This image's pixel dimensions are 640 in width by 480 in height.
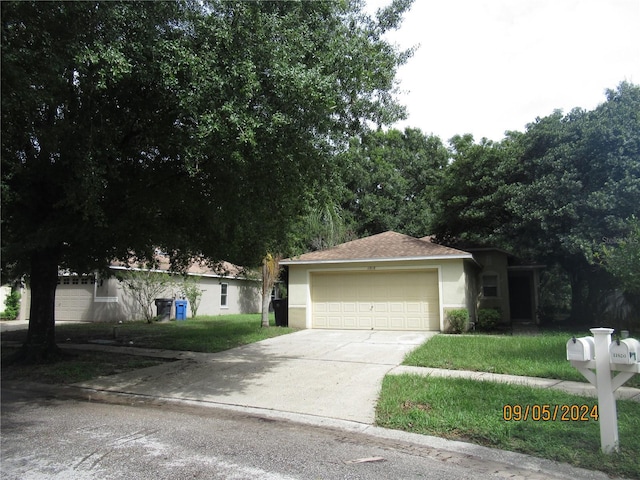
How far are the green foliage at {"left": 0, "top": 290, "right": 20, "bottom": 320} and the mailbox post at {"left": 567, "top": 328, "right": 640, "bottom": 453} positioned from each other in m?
26.0

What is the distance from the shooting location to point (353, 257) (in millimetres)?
17312

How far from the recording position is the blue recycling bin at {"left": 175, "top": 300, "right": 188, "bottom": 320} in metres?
→ 23.5

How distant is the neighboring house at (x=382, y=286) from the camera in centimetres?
1619

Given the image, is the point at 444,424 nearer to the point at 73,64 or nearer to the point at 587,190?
the point at 73,64

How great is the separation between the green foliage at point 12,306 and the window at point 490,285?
75.4 ft

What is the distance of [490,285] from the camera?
20516 mm

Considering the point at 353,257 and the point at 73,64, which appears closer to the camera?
the point at 73,64

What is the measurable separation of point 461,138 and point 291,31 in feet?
106

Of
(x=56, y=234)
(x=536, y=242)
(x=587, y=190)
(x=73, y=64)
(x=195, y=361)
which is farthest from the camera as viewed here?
(x=536, y=242)

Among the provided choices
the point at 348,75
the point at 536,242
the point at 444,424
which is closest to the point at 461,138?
the point at 536,242

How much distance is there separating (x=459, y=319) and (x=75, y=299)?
697 inches

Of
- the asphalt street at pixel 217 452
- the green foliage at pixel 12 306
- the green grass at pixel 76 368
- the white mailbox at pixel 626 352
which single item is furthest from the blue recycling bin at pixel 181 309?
the white mailbox at pixel 626 352

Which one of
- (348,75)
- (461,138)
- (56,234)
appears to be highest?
(461,138)

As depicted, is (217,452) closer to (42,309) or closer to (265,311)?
(42,309)
